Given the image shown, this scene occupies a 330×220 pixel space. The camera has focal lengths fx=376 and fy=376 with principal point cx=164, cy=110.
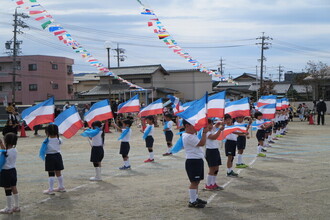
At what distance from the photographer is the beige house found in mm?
47750

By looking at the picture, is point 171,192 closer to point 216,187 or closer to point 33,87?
point 216,187

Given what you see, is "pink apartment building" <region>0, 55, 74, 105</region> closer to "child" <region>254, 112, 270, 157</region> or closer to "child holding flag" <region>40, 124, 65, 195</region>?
"child" <region>254, 112, 270, 157</region>

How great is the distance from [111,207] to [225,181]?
3261 mm

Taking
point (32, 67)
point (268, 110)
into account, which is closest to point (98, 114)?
point (268, 110)

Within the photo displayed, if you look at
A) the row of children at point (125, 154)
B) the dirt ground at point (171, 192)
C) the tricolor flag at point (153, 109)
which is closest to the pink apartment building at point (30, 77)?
the tricolor flag at point (153, 109)

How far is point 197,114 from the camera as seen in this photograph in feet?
24.1

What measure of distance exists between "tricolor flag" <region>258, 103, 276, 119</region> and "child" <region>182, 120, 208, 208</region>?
943cm

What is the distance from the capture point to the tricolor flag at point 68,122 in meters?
9.63

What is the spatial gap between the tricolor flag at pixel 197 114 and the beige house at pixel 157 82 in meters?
37.1

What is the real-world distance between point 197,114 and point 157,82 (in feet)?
138

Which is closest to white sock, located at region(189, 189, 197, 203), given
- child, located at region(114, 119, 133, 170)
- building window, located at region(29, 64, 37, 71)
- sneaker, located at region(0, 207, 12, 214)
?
sneaker, located at region(0, 207, 12, 214)

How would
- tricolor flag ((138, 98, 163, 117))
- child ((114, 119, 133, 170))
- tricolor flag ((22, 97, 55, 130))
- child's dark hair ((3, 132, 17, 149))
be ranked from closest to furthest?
1. child's dark hair ((3, 132, 17, 149))
2. tricolor flag ((22, 97, 55, 130))
3. child ((114, 119, 133, 170))
4. tricolor flag ((138, 98, 163, 117))

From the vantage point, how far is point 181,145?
7508mm

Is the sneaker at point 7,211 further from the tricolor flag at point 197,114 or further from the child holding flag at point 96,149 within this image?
the tricolor flag at point 197,114
